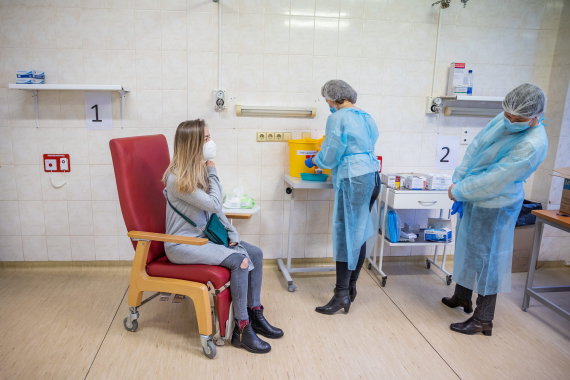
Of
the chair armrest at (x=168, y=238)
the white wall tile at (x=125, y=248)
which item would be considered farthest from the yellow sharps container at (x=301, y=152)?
the white wall tile at (x=125, y=248)

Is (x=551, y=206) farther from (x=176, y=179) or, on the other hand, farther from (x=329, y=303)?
(x=176, y=179)

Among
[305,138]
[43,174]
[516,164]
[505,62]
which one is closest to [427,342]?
[516,164]

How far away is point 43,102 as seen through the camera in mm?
2951

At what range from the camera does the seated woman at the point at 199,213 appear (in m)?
2.09

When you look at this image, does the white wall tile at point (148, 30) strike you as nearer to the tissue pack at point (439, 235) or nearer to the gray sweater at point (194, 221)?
the gray sweater at point (194, 221)

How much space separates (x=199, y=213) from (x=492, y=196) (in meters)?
1.63

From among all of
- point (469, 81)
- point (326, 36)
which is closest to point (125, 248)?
point (326, 36)

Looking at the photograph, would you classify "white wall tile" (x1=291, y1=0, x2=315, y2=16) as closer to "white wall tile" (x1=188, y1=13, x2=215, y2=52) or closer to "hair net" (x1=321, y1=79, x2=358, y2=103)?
"white wall tile" (x1=188, y1=13, x2=215, y2=52)

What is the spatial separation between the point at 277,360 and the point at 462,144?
2385mm

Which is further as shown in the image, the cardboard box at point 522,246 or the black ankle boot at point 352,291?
the cardboard box at point 522,246

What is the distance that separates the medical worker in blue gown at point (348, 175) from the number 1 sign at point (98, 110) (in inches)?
62.1

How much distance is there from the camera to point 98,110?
9.83 ft

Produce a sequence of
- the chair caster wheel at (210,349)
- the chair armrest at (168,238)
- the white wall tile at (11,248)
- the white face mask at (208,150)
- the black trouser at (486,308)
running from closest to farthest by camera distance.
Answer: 1. the chair armrest at (168,238)
2. the chair caster wheel at (210,349)
3. the white face mask at (208,150)
4. the black trouser at (486,308)
5. the white wall tile at (11,248)

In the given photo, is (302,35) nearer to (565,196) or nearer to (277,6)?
(277,6)
